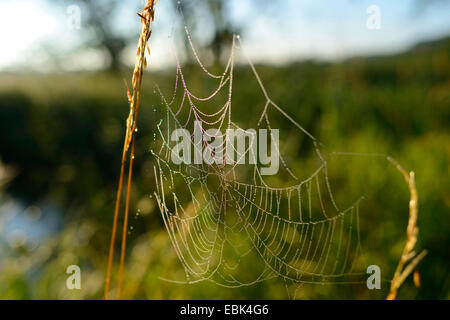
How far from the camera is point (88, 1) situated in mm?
2889

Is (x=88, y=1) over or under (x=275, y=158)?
over

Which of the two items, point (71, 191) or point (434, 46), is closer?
point (71, 191)

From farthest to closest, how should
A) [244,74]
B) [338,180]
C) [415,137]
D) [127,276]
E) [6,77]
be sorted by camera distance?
1. [6,77]
2. [244,74]
3. [415,137]
4. [338,180]
5. [127,276]

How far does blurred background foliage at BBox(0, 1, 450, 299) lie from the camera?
50.0 inches

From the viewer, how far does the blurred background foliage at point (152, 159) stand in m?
1.27

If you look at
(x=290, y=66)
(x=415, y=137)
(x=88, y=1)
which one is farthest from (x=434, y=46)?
(x=88, y=1)

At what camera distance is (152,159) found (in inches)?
84.0

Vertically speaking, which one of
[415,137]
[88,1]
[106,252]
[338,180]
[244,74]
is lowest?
[106,252]

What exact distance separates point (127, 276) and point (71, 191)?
1625 mm

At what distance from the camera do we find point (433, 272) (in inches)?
47.4

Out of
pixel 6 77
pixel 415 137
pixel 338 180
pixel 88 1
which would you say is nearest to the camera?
pixel 338 180

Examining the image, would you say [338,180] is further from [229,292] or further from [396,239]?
[229,292]

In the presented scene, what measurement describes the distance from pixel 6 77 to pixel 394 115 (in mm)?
3649

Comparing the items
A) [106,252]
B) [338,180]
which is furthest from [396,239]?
[106,252]
